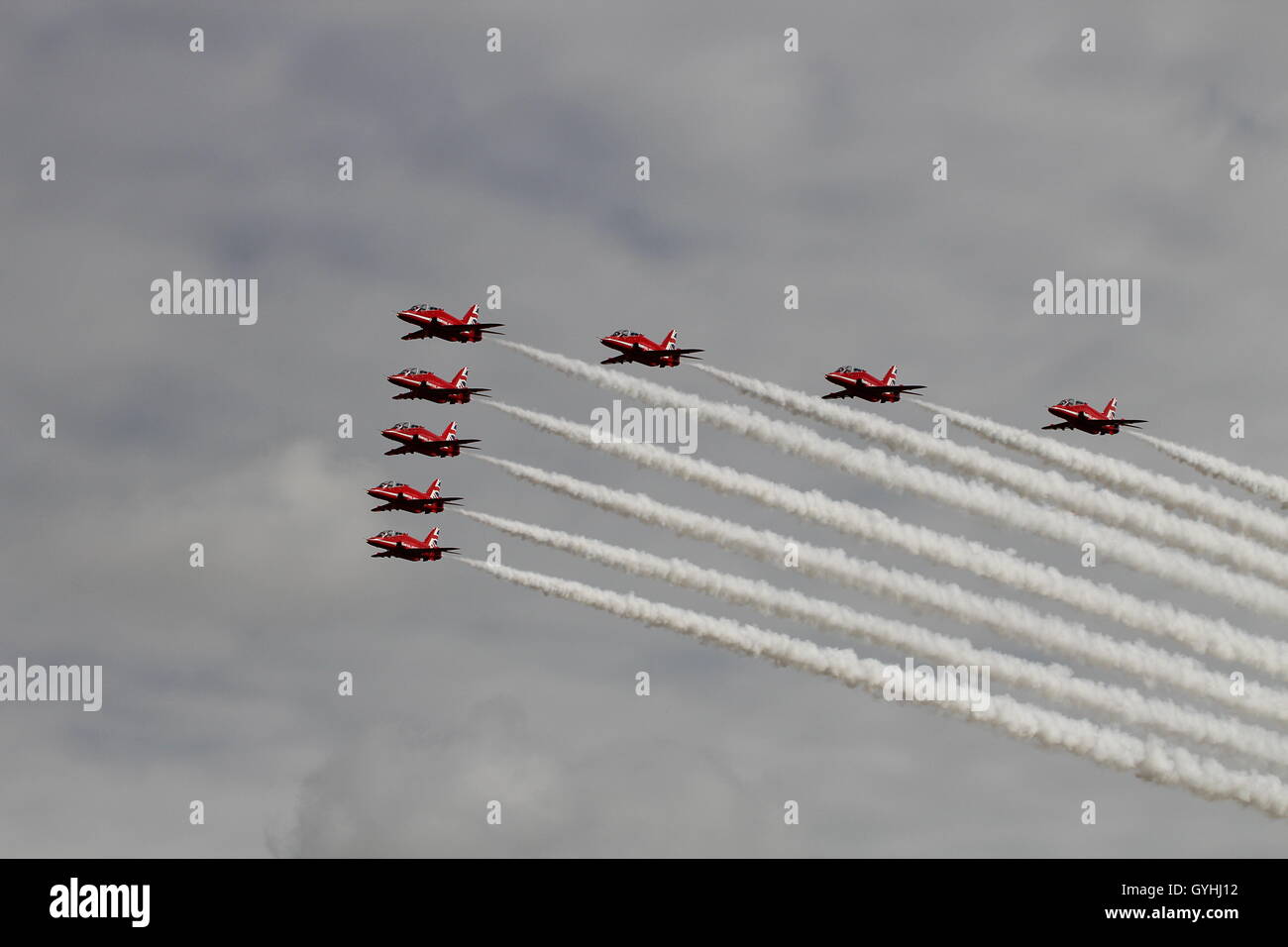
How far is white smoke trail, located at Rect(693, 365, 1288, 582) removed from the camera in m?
109

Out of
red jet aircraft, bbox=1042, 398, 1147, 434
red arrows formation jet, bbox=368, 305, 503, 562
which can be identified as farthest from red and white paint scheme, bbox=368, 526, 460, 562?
red jet aircraft, bbox=1042, 398, 1147, 434

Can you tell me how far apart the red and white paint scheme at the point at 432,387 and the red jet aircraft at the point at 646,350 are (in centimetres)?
1105

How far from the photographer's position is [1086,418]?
115 m

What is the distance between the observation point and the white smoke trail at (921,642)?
4026 inches

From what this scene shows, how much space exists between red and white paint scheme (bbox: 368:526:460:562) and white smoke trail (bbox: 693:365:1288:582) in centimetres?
2689

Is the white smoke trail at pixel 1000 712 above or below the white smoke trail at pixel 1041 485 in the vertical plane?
A: below

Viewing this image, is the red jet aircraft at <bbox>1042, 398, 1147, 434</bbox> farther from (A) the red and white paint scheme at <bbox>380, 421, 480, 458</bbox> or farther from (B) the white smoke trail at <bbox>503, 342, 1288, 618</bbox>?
(A) the red and white paint scheme at <bbox>380, 421, 480, 458</bbox>

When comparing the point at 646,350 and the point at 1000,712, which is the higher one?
the point at 646,350

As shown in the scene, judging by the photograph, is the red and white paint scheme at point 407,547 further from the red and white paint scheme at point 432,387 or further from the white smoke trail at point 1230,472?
the white smoke trail at point 1230,472

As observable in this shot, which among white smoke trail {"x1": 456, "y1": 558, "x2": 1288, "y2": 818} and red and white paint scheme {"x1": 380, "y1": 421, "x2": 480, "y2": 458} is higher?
red and white paint scheme {"x1": 380, "y1": 421, "x2": 480, "y2": 458}

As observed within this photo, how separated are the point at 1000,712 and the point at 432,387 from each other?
46406mm

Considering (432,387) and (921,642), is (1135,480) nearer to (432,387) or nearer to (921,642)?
(921,642)

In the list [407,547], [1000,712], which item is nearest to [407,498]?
[407,547]

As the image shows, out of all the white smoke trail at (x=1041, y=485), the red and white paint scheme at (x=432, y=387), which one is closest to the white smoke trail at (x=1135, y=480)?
the white smoke trail at (x=1041, y=485)
